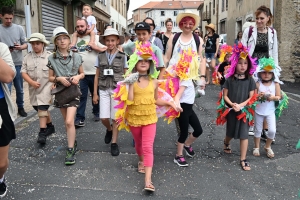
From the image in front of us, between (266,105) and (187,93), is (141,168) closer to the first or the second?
(187,93)

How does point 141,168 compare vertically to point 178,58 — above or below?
below

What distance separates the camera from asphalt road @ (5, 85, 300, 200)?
3.17 meters

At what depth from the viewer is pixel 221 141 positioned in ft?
15.9

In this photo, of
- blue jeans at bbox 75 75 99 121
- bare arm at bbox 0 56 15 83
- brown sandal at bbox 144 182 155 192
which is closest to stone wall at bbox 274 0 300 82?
blue jeans at bbox 75 75 99 121

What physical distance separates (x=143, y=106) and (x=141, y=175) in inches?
33.9

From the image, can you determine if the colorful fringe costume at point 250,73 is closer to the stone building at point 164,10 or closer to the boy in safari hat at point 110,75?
the boy in safari hat at point 110,75

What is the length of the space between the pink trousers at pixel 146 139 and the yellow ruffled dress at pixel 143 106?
0.23 ft

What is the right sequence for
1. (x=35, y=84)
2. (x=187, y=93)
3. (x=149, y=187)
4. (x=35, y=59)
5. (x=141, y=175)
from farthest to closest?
(x=35, y=59), (x=35, y=84), (x=187, y=93), (x=141, y=175), (x=149, y=187)

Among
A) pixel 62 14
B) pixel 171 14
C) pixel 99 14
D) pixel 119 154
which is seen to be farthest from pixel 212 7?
pixel 171 14

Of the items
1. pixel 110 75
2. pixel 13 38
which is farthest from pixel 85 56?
pixel 13 38

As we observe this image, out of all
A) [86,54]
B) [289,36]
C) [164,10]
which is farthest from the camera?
[164,10]

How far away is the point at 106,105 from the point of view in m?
4.32

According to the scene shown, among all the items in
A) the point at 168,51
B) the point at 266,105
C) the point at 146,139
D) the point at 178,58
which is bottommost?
Result: the point at 146,139

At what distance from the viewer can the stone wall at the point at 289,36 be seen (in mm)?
10930
